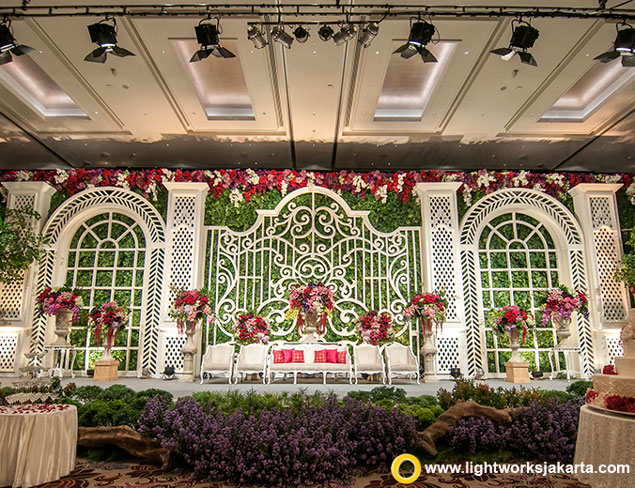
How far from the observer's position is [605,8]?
205 inches

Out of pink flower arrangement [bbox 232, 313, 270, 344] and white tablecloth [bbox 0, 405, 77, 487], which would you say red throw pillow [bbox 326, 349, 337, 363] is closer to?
pink flower arrangement [bbox 232, 313, 270, 344]

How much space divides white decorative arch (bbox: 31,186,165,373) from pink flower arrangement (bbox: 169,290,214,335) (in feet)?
3.02

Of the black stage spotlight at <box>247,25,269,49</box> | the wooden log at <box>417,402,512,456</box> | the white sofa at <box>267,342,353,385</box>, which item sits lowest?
the wooden log at <box>417,402,512,456</box>

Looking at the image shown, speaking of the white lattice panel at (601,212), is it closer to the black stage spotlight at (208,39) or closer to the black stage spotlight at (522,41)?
the black stage spotlight at (522,41)

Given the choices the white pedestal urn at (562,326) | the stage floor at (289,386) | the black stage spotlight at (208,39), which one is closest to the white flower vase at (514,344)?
the stage floor at (289,386)

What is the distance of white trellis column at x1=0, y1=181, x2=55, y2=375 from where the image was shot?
852 cm

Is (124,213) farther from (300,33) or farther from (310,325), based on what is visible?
(300,33)

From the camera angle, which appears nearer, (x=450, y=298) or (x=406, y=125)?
(x=406, y=125)

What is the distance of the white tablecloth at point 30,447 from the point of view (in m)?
3.06

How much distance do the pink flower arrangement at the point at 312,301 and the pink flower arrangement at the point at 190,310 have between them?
1513 millimetres

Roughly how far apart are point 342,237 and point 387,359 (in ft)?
8.94

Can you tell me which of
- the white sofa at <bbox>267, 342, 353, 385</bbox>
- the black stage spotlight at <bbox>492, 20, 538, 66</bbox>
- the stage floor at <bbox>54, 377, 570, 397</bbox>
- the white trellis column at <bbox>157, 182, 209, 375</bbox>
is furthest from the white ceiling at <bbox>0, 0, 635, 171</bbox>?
the stage floor at <bbox>54, 377, 570, 397</bbox>

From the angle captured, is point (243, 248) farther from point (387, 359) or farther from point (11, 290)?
point (11, 290)

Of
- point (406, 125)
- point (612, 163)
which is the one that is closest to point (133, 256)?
point (406, 125)
